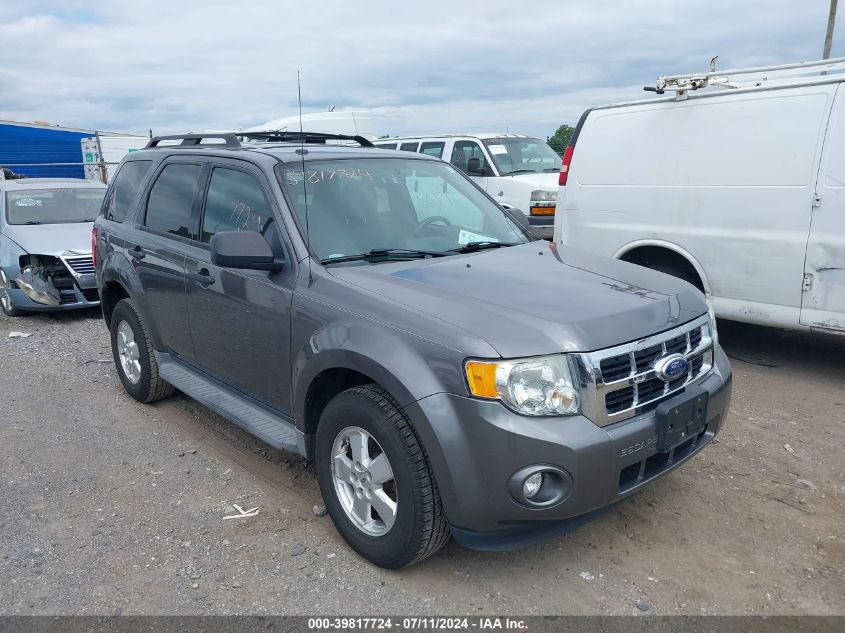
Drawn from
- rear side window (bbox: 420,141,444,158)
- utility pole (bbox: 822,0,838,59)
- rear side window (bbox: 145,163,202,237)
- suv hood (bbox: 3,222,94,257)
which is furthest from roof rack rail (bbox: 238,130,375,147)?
utility pole (bbox: 822,0,838,59)

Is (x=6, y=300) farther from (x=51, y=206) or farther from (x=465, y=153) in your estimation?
(x=465, y=153)

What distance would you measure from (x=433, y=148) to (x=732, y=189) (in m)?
7.19

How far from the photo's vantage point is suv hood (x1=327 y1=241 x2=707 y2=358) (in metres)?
2.69

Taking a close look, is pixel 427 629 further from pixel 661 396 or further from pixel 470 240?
pixel 470 240

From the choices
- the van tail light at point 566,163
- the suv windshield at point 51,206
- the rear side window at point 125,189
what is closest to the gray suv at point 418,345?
the rear side window at point 125,189

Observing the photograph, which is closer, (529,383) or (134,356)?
(529,383)

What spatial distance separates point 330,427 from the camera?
3.14 metres

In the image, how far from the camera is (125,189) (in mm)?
5305

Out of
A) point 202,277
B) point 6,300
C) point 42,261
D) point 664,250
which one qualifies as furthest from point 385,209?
point 6,300

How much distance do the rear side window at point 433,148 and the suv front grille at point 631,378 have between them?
9.21 metres

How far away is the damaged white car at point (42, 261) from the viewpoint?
8117 millimetres

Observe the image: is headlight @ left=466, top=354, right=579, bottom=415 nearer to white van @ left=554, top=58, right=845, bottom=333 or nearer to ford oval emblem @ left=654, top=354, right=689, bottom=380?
ford oval emblem @ left=654, top=354, right=689, bottom=380

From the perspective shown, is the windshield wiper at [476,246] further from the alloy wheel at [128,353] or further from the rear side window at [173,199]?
the alloy wheel at [128,353]

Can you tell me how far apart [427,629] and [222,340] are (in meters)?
2.02
